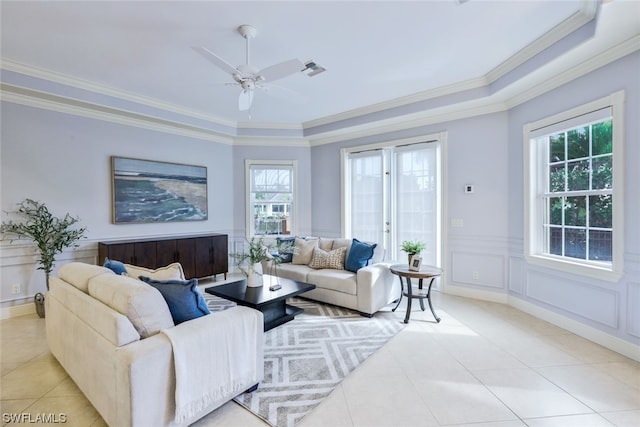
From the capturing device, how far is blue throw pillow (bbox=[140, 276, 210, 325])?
1.88 m

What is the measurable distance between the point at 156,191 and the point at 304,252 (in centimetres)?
260

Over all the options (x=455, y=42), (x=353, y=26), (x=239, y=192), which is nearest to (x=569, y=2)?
(x=455, y=42)

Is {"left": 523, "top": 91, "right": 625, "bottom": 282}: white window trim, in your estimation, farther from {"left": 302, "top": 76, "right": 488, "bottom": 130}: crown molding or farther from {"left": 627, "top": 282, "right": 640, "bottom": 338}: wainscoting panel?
{"left": 302, "top": 76, "right": 488, "bottom": 130}: crown molding

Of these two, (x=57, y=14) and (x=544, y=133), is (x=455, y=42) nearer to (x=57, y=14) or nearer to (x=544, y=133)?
(x=544, y=133)

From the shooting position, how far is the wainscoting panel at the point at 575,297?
8.82 ft

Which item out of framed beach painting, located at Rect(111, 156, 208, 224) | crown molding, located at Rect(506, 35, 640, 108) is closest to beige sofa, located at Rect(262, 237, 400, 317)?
framed beach painting, located at Rect(111, 156, 208, 224)

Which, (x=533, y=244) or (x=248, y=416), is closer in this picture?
(x=248, y=416)

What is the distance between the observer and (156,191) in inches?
185

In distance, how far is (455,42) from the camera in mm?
2865

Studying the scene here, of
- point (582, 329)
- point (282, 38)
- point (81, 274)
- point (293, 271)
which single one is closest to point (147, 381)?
point (81, 274)

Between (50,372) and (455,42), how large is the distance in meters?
4.59

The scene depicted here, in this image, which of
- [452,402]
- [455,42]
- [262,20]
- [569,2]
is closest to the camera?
[452,402]

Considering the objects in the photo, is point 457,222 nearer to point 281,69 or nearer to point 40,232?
point 281,69

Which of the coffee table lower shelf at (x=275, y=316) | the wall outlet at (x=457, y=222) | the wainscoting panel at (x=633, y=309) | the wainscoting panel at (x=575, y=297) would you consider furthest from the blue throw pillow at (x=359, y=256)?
the wainscoting panel at (x=633, y=309)
